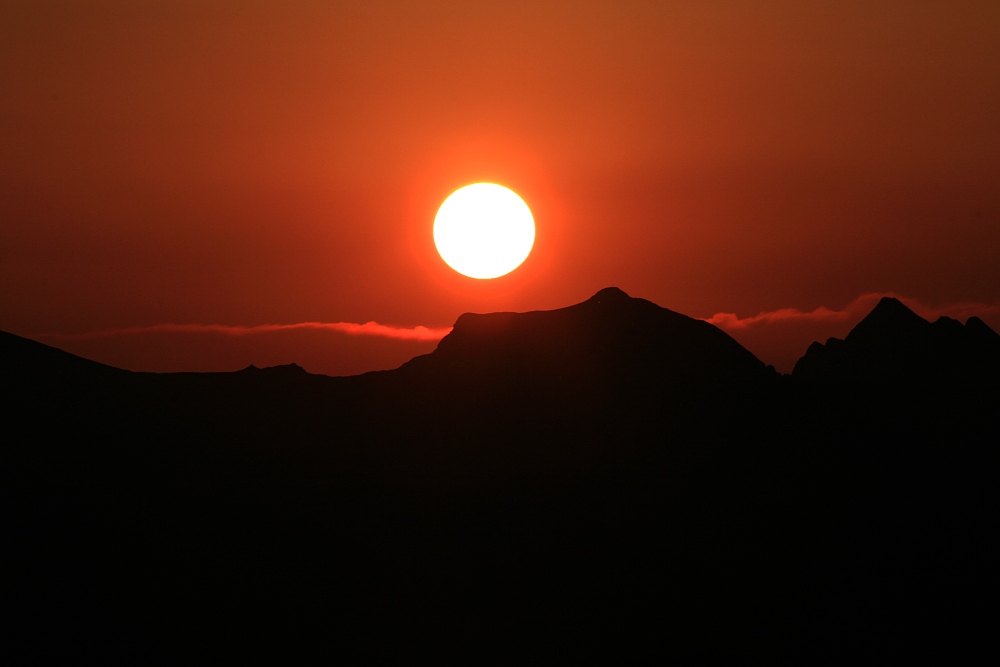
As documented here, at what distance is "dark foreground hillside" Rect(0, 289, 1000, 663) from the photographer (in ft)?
238

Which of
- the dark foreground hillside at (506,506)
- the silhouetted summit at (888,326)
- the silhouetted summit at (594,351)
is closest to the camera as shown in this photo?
the dark foreground hillside at (506,506)

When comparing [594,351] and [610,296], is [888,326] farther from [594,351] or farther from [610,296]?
[594,351]

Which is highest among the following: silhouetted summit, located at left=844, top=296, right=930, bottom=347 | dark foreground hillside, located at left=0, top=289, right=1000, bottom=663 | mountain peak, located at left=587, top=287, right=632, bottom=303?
mountain peak, located at left=587, top=287, right=632, bottom=303

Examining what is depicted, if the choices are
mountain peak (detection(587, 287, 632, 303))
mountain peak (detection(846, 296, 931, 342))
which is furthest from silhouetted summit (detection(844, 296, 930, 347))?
mountain peak (detection(587, 287, 632, 303))

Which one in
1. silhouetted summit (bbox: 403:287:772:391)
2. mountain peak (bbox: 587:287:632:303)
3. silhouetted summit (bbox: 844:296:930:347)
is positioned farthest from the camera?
silhouetted summit (bbox: 844:296:930:347)

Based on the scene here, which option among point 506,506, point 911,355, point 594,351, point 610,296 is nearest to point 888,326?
point 911,355

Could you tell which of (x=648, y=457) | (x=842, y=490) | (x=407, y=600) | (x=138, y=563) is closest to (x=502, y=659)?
(x=407, y=600)

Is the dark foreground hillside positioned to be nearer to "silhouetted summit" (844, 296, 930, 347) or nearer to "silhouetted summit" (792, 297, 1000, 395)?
"silhouetted summit" (792, 297, 1000, 395)

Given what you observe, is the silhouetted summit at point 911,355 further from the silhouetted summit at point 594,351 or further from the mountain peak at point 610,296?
the mountain peak at point 610,296

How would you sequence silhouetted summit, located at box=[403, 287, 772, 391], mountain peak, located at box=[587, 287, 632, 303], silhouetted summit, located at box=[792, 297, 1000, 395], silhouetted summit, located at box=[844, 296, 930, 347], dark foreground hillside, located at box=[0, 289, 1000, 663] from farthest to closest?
silhouetted summit, located at box=[844, 296, 930, 347]
silhouetted summit, located at box=[792, 297, 1000, 395]
mountain peak, located at box=[587, 287, 632, 303]
silhouetted summit, located at box=[403, 287, 772, 391]
dark foreground hillside, located at box=[0, 289, 1000, 663]

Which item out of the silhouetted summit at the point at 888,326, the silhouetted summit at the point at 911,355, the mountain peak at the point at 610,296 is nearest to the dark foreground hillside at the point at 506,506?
the mountain peak at the point at 610,296

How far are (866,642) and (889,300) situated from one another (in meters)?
53.1

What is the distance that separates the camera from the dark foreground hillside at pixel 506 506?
7244 cm

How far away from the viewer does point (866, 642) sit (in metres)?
78.1
